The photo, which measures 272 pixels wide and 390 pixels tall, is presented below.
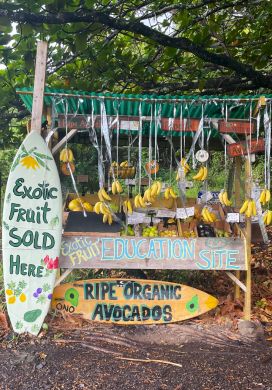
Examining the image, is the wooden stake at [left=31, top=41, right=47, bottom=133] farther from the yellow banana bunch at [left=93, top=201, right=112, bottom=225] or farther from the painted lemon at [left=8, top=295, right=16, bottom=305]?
the painted lemon at [left=8, top=295, right=16, bottom=305]

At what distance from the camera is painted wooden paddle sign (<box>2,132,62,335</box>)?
4062 millimetres

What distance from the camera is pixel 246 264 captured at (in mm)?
4301

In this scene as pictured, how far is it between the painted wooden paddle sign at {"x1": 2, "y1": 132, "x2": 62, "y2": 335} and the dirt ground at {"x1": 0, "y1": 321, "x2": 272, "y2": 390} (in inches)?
11.8

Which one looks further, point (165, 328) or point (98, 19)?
point (165, 328)

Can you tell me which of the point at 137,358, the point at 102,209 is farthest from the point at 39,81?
the point at 137,358

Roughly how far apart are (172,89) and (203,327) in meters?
3.25

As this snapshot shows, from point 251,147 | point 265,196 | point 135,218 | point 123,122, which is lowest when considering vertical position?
point 135,218

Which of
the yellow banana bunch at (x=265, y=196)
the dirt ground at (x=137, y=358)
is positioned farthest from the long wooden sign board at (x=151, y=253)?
the dirt ground at (x=137, y=358)

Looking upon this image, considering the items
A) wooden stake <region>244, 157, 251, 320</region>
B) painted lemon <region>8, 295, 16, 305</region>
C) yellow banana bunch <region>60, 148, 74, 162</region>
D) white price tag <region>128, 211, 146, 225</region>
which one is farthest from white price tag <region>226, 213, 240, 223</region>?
painted lemon <region>8, 295, 16, 305</region>

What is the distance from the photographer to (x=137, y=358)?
388 cm

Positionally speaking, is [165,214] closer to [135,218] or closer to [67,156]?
[135,218]

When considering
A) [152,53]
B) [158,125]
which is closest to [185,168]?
[158,125]

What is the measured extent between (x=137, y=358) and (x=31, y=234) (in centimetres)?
156

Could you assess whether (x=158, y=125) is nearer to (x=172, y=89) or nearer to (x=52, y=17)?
(x=52, y=17)
